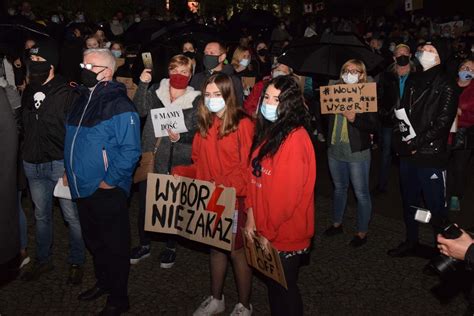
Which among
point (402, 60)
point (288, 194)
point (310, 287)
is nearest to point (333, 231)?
point (310, 287)

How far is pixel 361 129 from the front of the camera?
5914 mm

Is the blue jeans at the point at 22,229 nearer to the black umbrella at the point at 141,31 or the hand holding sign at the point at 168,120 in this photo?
the hand holding sign at the point at 168,120

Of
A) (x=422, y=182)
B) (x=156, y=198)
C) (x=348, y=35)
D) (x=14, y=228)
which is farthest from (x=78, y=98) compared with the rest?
(x=348, y=35)

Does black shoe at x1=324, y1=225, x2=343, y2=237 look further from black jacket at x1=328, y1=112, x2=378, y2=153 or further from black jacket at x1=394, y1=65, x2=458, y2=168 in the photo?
black jacket at x1=394, y1=65, x2=458, y2=168

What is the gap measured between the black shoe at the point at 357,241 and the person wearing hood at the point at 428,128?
33.9 inches

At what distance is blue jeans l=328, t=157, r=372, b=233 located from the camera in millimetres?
6098

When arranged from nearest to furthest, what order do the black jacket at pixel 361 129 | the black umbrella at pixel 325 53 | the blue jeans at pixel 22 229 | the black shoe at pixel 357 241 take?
1. the blue jeans at pixel 22 229
2. the black jacket at pixel 361 129
3. the black shoe at pixel 357 241
4. the black umbrella at pixel 325 53

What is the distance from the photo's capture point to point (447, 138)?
564cm

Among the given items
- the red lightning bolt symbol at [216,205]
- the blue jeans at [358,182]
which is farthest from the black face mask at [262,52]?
the red lightning bolt symbol at [216,205]

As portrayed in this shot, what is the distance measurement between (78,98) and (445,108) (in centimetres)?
361

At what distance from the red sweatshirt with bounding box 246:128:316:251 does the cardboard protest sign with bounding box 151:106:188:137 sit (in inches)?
63.3

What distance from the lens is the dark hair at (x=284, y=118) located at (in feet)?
12.3

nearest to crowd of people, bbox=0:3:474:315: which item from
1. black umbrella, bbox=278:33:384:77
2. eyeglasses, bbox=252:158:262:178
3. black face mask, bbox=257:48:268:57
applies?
eyeglasses, bbox=252:158:262:178

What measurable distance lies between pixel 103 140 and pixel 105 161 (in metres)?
0.18
